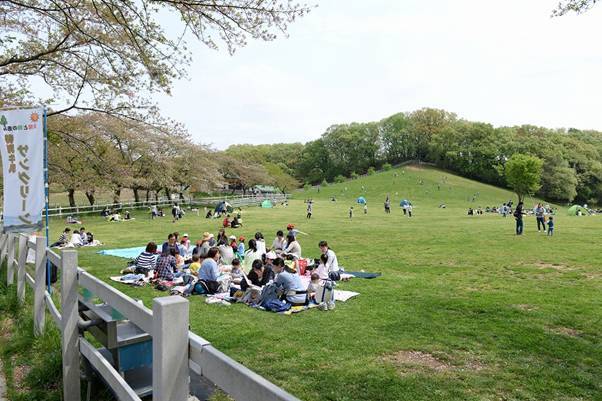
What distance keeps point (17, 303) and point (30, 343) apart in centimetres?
198

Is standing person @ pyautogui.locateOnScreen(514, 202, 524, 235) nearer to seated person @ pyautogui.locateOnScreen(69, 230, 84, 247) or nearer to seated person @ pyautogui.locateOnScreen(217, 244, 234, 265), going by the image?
seated person @ pyautogui.locateOnScreen(217, 244, 234, 265)

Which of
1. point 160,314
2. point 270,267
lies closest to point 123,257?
point 270,267

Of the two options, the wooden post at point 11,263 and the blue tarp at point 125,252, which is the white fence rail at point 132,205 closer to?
the blue tarp at point 125,252

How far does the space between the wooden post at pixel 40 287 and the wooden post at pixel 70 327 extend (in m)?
1.72

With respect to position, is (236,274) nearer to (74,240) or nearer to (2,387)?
(2,387)

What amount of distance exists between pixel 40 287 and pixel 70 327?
80.6 inches

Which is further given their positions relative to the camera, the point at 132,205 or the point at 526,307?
the point at 132,205

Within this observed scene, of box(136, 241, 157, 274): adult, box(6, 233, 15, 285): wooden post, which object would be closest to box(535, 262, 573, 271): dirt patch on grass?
box(136, 241, 157, 274): adult

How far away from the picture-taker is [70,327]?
13.3ft

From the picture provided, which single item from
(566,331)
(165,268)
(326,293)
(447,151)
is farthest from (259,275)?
(447,151)

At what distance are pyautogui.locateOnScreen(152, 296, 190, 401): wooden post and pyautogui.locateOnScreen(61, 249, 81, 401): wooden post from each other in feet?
7.81

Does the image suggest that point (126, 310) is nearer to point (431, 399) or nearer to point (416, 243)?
point (431, 399)

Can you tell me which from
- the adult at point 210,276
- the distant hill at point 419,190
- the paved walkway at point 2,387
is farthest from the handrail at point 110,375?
the distant hill at point 419,190

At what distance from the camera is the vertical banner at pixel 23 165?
24.7 feet
